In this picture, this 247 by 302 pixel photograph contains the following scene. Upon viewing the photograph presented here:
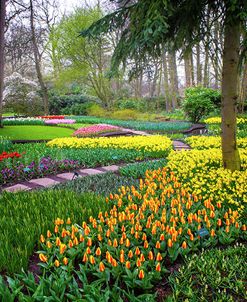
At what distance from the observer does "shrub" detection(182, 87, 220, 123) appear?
1533 cm

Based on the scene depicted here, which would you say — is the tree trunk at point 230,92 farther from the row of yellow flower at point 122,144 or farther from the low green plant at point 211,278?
the row of yellow flower at point 122,144

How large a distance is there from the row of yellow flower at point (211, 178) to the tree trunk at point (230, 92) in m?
0.31

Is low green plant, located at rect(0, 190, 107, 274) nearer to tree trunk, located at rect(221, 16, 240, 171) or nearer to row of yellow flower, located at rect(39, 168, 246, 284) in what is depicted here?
row of yellow flower, located at rect(39, 168, 246, 284)

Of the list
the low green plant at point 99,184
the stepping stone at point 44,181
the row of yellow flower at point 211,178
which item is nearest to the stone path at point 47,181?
the stepping stone at point 44,181

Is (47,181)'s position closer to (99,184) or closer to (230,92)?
(99,184)

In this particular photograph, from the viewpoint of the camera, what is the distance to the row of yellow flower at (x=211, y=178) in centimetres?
420

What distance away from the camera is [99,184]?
5289mm

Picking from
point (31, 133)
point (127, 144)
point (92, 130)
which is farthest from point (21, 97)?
point (127, 144)

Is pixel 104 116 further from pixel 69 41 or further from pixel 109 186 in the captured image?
pixel 109 186

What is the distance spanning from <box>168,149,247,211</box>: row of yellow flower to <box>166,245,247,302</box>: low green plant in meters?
1.03

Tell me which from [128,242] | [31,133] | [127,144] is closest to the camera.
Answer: [128,242]

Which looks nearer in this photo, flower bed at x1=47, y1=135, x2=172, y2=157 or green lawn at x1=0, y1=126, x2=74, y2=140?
flower bed at x1=47, y1=135, x2=172, y2=157

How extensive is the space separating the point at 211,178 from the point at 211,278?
2571mm

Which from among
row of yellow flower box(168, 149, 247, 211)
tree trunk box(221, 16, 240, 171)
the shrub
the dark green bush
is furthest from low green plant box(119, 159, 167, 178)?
the dark green bush
